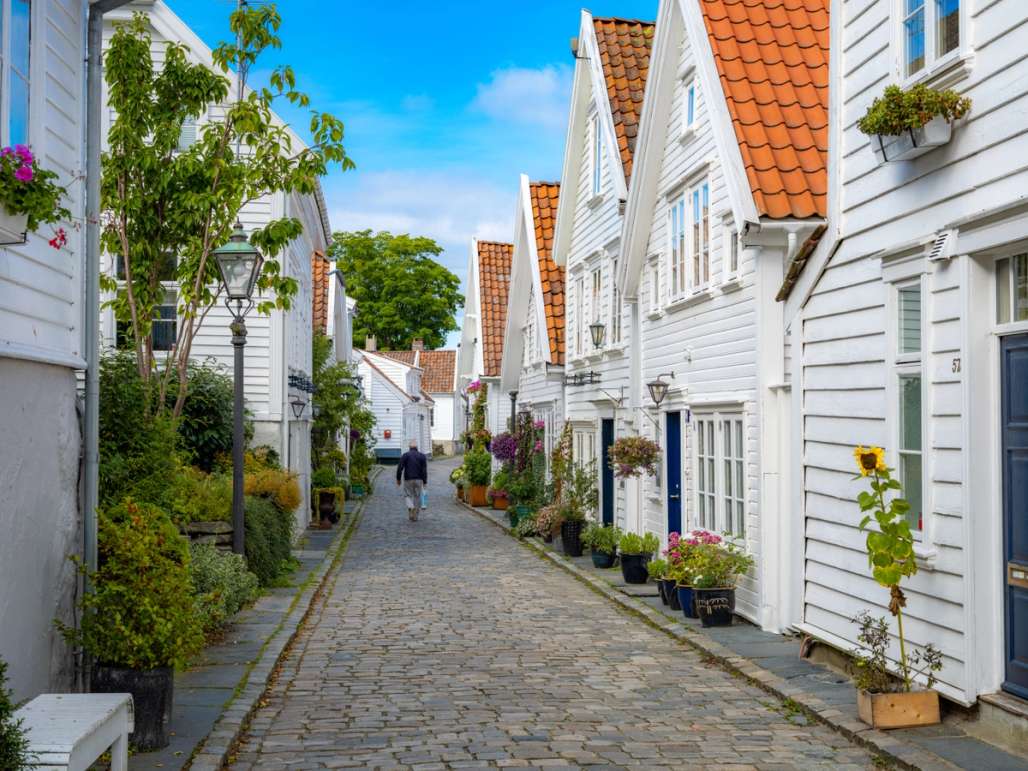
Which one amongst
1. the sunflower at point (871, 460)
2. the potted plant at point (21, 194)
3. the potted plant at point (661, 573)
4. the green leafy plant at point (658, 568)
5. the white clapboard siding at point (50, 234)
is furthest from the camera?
the green leafy plant at point (658, 568)

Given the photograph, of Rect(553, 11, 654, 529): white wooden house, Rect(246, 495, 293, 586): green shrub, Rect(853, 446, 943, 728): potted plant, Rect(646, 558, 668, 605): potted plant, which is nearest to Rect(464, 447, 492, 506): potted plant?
Rect(553, 11, 654, 529): white wooden house

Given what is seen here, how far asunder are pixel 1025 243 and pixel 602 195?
Result: 13489 millimetres

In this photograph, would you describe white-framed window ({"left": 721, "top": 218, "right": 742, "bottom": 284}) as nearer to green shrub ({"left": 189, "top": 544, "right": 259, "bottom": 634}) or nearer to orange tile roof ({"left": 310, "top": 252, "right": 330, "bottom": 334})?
green shrub ({"left": 189, "top": 544, "right": 259, "bottom": 634})

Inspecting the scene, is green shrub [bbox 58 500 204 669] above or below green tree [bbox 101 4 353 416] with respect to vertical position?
below

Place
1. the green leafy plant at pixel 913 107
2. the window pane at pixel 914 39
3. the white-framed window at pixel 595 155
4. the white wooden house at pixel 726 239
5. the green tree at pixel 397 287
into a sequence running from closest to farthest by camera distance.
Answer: the green leafy plant at pixel 913 107 → the window pane at pixel 914 39 → the white wooden house at pixel 726 239 → the white-framed window at pixel 595 155 → the green tree at pixel 397 287

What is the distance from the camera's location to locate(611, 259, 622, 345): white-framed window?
63.4 ft

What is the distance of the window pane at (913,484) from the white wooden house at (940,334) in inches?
0.7

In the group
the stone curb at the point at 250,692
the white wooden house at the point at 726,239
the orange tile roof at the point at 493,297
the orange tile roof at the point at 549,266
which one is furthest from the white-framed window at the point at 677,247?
the orange tile roof at the point at 493,297

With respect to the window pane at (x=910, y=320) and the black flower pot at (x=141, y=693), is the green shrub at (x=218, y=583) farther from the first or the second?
the window pane at (x=910, y=320)

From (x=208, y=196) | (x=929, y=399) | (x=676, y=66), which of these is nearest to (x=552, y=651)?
(x=929, y=399)

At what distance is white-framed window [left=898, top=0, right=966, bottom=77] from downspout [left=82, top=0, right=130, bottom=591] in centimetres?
540

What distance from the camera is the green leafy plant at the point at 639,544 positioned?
15500 millimetres

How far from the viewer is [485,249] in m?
34.3

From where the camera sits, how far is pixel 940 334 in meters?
7.59
